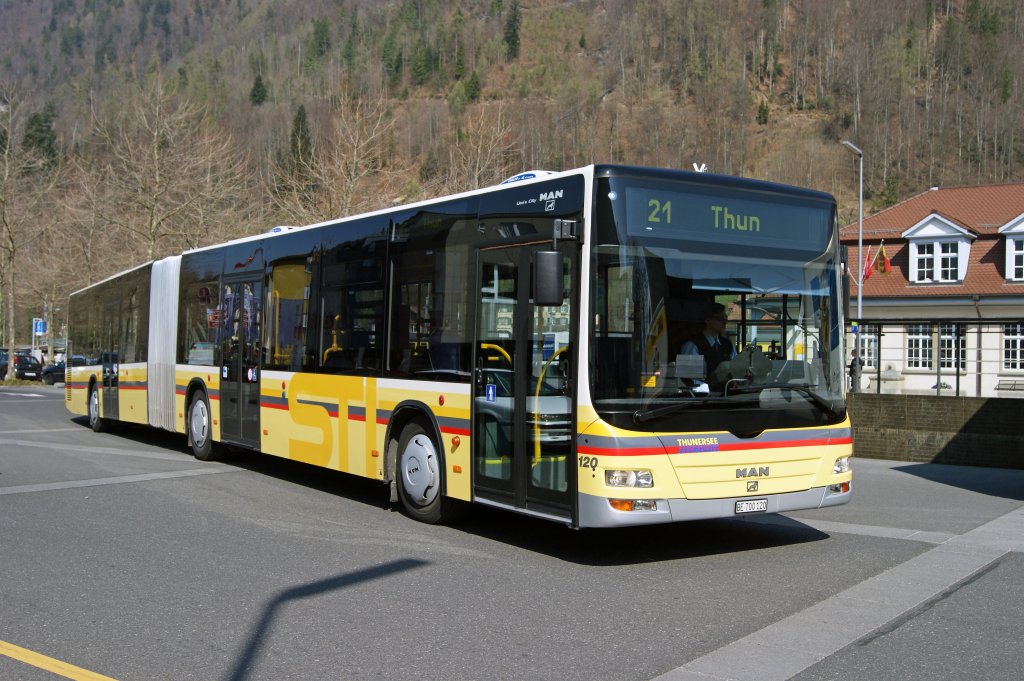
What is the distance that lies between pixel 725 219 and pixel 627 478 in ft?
7.24

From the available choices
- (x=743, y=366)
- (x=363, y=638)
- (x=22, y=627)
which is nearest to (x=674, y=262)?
(x=743, y=366)

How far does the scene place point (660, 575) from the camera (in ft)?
25.7

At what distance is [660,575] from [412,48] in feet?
513

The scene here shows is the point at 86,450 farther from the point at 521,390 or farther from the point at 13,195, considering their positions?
the point at 13,195

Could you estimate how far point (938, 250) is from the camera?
147 feet

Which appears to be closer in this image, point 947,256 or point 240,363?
point 240,363

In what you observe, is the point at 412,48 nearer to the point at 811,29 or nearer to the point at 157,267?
the point at 811,29

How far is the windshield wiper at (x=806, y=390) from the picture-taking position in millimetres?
8273

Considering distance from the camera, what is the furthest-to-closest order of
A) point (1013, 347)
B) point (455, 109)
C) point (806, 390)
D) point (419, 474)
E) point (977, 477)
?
point (455, 109) → point (1013, 347) → point (977, 477) → point (419, 474) → point (806, 390)

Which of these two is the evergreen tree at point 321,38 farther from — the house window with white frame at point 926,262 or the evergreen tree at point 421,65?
the house window with white frame at point 926,262

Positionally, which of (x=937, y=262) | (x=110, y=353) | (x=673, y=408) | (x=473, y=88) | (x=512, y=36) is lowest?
(x=673, y=408)

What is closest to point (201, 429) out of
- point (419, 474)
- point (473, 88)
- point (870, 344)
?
point (419, 474)

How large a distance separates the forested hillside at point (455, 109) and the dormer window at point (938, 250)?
17430 mm

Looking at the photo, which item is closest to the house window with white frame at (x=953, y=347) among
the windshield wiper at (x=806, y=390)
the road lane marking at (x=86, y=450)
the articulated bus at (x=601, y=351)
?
the articulated bus at (x=601, y=351)
